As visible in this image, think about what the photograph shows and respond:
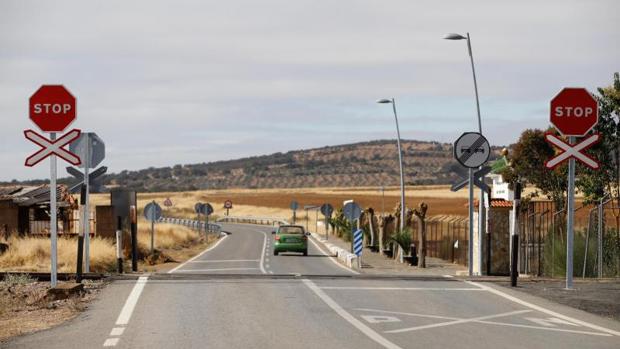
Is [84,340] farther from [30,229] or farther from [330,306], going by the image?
[30,229]

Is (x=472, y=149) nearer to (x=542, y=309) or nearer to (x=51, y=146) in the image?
(x=542, y=309)

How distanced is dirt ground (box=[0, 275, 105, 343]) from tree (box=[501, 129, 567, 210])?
3996cm

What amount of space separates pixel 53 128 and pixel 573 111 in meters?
8.69

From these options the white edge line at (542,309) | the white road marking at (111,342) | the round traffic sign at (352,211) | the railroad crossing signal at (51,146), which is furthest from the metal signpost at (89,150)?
the round traffic sign at (352,211)

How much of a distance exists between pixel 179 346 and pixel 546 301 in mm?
6952

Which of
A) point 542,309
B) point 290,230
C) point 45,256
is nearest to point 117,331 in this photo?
point 542,309

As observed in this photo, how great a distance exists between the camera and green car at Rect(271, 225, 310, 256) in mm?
50812

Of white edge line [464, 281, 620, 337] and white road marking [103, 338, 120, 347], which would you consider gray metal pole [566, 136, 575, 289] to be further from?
white road marking [103, 338, 120, 347]

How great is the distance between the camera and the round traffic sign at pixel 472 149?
2252cm

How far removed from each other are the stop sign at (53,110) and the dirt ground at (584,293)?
808 cm

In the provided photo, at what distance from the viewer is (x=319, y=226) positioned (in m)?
99.0

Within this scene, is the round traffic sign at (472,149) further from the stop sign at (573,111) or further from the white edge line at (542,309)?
the stop sign at (573,111)

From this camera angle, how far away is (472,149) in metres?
22.7

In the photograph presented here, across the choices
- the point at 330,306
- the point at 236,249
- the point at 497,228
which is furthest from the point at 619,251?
the point at 236,249
